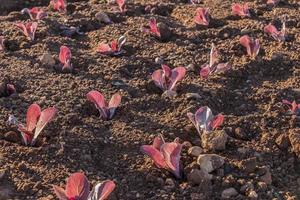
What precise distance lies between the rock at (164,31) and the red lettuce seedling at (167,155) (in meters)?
1.22

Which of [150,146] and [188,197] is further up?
[150,146]

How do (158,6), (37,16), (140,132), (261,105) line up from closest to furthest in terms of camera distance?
1. (140,132)
2. (261,105)
3. (37,16)
4. (158,6)

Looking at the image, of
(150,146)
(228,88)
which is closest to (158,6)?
(228,88)

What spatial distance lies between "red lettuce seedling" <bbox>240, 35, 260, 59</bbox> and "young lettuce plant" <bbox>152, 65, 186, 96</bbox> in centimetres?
56

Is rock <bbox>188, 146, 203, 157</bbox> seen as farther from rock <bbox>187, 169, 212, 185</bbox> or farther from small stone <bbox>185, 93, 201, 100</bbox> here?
small stone <bbox>185, 93, 201, 100</bbox>

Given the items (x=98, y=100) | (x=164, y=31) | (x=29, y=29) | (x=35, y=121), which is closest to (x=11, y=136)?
(x=35, y=121)

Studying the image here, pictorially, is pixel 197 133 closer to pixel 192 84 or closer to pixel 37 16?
pixel 192 84

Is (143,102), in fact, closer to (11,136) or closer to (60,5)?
(11,136)

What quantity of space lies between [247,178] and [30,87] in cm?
119

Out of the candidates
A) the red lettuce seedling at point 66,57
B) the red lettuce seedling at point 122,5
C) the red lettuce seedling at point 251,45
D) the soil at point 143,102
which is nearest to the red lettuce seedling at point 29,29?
the soil at point 143,102

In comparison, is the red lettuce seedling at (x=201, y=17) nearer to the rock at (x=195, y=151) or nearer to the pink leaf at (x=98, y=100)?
the pink leaf at (x=98, y=100)

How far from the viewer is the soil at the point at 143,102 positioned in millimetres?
2238

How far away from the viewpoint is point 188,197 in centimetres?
217

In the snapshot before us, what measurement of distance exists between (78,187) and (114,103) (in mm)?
650
